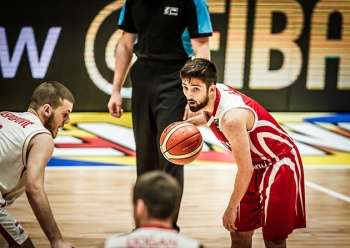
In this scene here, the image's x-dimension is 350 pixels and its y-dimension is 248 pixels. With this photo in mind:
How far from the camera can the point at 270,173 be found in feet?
12.6

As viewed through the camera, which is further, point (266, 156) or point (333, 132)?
point (333, 132)

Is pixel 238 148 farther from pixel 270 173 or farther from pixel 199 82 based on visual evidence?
pixel 199 82

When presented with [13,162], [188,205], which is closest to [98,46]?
[188,205]

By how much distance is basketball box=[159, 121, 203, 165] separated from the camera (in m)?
4.10

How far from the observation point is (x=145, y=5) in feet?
15.5

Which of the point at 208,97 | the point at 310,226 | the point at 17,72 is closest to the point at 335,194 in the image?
the point at 310,226

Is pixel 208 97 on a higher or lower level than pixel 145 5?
lower

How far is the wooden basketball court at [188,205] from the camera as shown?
4.96m

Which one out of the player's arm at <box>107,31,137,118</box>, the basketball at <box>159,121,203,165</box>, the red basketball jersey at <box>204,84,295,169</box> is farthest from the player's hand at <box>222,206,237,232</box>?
the player's arm at <box>107,31,137,118</box>

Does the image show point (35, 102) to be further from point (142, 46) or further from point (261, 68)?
point (261, 68)

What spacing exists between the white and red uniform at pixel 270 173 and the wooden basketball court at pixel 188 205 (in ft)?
3.29

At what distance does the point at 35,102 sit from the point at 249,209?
148 cm

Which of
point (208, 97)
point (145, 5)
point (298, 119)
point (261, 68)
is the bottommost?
point (298, 119)

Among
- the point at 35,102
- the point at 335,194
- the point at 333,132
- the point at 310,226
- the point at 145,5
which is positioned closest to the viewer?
the point at 35,102
